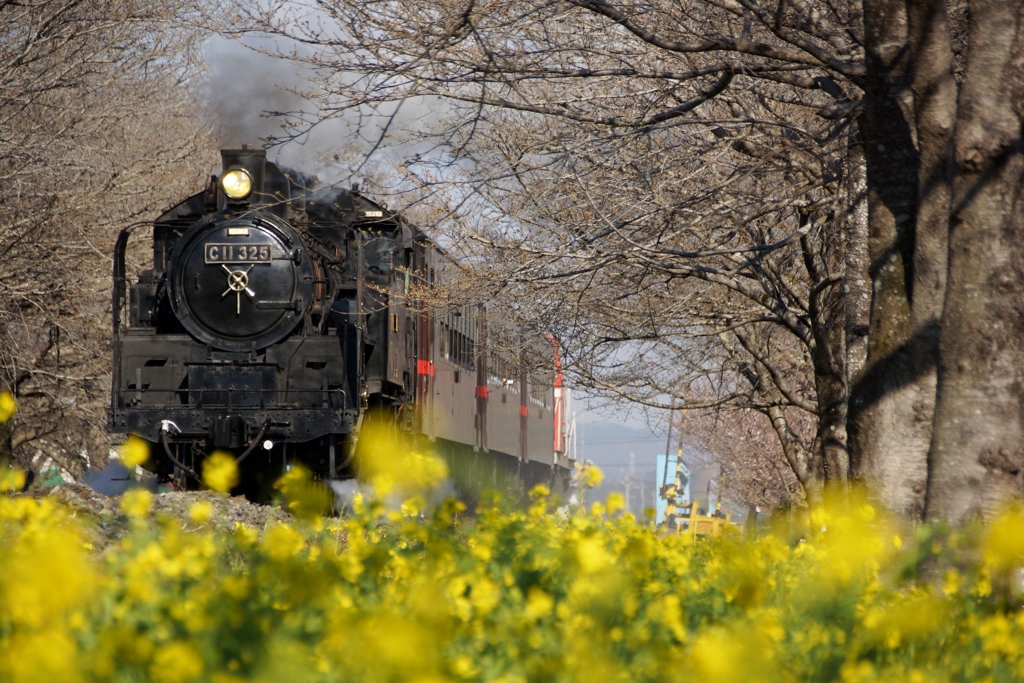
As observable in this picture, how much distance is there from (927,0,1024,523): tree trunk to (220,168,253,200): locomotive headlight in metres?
8.54

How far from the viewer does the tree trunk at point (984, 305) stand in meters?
6.31

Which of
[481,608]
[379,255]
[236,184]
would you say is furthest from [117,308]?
[481,608]

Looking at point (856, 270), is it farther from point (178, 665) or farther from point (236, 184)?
point (178, 665)

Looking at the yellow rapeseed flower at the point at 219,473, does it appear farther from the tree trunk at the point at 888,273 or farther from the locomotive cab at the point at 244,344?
the locomotive cab at the point at 244,344

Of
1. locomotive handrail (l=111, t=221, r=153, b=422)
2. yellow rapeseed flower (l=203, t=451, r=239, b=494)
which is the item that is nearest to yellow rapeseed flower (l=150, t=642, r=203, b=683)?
yellow rapeseed flower (l=203, t=451, r=239, b=494)

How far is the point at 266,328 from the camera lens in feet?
42.2

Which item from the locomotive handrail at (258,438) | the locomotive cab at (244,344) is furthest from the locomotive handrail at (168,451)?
the locomotive handrail at (258,438)

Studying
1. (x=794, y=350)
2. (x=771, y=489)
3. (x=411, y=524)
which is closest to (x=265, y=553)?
(x=411, y=524)

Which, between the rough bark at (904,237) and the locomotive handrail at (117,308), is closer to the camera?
the rough bark at (904,237)

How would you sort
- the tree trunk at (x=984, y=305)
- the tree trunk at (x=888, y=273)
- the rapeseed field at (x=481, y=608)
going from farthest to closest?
1. the tree trunk at (x=888, y=273)
2. the tree trunk at (x=984, y=305)
3. the rapeseed field at (x=481, y=608)

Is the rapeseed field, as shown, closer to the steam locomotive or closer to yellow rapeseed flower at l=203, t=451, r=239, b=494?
yellow rapeseed flower at l=203, t=451, r=239, b=494

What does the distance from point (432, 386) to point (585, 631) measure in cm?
1193

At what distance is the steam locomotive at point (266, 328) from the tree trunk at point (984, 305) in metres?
6.65

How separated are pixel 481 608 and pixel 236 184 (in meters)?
10.6
